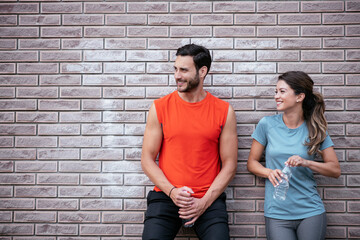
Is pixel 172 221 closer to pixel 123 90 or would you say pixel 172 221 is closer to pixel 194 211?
pixel 194 211

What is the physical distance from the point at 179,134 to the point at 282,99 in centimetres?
104

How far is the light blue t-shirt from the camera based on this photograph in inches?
106

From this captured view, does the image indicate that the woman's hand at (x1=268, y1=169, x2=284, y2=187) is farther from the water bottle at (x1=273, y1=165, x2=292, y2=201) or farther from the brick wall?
the brick wall

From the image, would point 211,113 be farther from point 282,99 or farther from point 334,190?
point 334,190

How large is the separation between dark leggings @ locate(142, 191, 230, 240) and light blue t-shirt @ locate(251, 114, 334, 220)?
0.52 meters

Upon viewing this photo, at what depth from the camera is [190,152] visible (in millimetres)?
2740

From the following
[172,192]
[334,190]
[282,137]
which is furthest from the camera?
[334,190]

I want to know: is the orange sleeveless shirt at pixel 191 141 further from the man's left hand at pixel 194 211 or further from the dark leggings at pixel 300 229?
the dark leggings at pixel 300 229

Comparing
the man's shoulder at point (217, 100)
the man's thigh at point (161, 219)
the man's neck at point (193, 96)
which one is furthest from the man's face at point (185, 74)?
the man's thigh at point (161, 219)

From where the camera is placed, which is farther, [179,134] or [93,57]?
[93,57]

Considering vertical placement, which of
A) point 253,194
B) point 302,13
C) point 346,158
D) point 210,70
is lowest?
point 253,194

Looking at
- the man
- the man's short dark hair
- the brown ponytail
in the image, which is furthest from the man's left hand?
the man's short dark hair

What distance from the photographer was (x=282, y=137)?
2.82 m

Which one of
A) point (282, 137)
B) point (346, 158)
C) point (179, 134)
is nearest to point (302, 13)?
point (282, 137)
